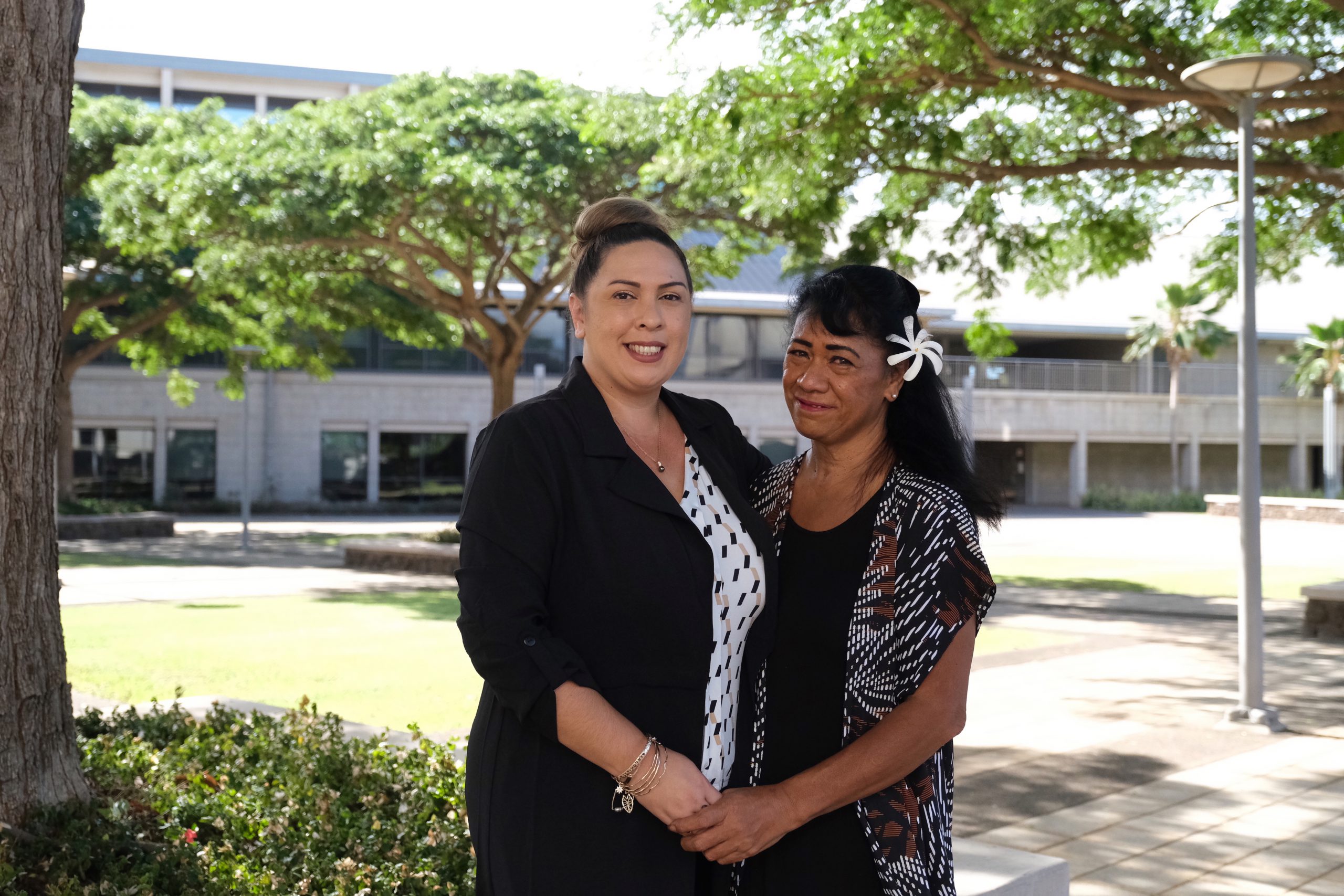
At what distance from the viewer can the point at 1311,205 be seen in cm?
1436

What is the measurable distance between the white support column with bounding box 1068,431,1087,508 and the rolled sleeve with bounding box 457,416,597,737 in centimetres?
4290

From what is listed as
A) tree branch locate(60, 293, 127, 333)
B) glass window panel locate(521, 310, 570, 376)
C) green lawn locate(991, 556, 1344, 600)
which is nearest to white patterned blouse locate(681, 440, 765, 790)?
green lawn locate(991, 556, 1344, 600)

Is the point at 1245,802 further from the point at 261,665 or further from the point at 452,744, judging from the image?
the point at 261,665

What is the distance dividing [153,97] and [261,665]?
4100cm

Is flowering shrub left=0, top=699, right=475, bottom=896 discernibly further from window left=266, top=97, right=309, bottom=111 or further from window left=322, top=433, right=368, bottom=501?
window left=266, top=97, right=309, bottom=111

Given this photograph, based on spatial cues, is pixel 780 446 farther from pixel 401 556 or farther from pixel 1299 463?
pixel 401 556

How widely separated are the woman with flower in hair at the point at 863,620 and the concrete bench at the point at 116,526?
24.2m

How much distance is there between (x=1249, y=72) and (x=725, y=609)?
6.96 meters

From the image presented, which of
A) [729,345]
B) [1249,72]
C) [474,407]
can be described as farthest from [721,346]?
[1249,72]

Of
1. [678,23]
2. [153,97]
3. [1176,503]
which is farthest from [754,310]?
[678,23]

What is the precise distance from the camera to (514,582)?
2.05 m

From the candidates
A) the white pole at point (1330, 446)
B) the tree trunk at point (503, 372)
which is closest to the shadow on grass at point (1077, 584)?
the tree trunk at point (503, 372)

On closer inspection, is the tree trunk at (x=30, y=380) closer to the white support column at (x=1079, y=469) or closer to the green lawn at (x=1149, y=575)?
the green lawn at (x=1149, y=575)

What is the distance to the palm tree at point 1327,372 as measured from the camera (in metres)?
39.4
